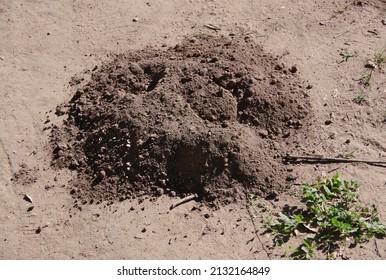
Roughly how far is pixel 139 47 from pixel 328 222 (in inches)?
111

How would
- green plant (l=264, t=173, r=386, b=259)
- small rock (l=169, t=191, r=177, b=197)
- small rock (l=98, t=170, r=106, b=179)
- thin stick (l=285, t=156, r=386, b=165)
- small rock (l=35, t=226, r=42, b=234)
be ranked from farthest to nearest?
thin stick (l=285, t=156, r=386, b=165), small rock (l=98, t=170, r=106, b=179), small rock (l=169, t=191, r=177, b=197), small rock (l=35, t=226, r=42, b=234), green plant (l=264, t=173, r=386, b=259)

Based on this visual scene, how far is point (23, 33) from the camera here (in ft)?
22.6

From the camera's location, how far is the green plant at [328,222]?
480cm

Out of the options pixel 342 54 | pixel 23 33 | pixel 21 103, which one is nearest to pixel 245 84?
pixel 342 54

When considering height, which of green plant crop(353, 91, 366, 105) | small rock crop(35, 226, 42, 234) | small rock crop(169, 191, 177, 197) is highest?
green plant crop(353, 91, 366, 105)

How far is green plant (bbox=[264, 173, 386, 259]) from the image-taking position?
15.8 ft

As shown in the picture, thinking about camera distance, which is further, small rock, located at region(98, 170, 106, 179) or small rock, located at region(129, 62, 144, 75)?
small rock, located at region(129, 62, 144, 75)

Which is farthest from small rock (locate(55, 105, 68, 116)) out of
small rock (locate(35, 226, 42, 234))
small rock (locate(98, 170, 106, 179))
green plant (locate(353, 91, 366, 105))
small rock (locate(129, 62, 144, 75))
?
green plant (locate(353, 91, 366, 105))

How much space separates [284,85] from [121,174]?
69.6 inches

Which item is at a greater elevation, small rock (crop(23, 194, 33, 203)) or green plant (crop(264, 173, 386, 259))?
green plant (crop(264, 173, 386, 259))

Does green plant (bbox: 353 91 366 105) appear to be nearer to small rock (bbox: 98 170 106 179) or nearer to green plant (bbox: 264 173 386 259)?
green plant (bbox: 264 173 386 259)

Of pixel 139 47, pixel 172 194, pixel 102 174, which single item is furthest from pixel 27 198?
pixel 139 47

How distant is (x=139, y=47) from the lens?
257 inches

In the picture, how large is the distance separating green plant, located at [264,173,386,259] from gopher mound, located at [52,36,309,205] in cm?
32
